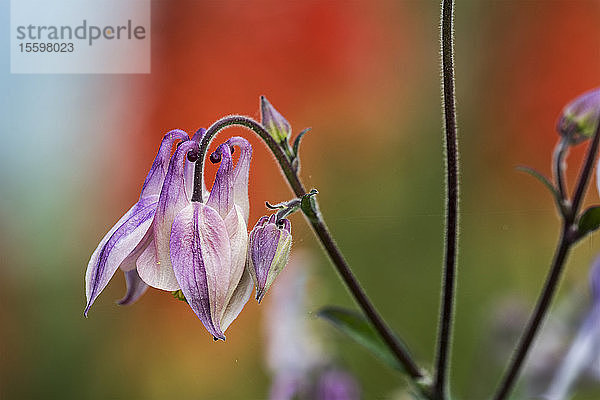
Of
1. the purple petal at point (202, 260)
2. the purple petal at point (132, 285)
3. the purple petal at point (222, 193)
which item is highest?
the purple petal at point (222, 193)

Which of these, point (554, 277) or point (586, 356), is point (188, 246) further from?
point (586, 356)

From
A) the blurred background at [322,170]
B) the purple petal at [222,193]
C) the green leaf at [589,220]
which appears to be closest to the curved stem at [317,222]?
the purple petal at [222,193]

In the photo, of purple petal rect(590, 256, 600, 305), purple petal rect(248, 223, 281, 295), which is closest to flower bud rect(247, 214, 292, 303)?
purple petal rect(248, 223, 281, 295)

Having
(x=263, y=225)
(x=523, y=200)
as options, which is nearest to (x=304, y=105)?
(x=523, y=200)

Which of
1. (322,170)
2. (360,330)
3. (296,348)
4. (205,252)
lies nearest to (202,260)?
(205,252)

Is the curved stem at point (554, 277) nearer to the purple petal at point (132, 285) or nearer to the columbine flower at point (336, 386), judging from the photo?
the columbine flower at point (336, 386)

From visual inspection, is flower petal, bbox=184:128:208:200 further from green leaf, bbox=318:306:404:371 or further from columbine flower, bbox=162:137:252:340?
green leaf, bbox=318:306:404:371

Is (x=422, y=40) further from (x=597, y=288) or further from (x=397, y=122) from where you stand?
(x=597, y=288)
